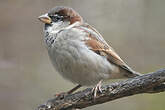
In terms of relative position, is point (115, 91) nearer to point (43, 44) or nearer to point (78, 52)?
point (78, 52)

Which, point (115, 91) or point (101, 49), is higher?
point (101, 49)

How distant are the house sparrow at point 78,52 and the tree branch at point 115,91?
104 millimetres

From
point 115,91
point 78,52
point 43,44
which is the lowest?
point 115,91

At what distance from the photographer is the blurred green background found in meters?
6.42

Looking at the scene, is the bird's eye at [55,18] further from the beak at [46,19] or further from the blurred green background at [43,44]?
the blurred green background at [43,44]

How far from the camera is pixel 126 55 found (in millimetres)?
6758

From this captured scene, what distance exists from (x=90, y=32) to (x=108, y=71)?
18.8 inches

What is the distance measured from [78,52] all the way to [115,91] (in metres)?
0.68

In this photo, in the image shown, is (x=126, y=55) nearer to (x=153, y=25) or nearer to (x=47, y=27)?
(x=153, y=25)

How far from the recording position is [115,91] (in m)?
4.36

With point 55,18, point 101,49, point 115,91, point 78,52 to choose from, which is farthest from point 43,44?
point 115,91

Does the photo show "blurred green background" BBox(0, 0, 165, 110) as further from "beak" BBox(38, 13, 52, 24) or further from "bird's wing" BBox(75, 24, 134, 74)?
"beak" BBox(38, 13, 52, 24)

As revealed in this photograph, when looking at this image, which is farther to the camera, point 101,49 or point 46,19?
point 46,19

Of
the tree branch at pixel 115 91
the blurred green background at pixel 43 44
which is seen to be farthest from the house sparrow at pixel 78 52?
the blurred green background at pixel 43 44
